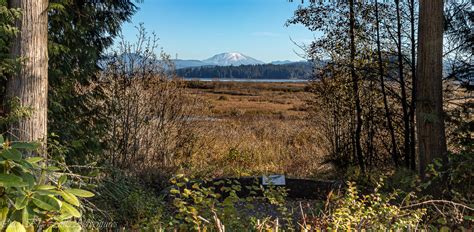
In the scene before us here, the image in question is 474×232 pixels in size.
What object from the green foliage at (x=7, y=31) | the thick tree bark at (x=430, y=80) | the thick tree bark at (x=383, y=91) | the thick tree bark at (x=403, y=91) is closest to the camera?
the green foliage at (x=7, y=31)

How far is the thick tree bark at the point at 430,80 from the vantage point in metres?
4.75

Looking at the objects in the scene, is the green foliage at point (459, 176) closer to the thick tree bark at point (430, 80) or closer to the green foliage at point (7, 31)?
the thick tree bark at point (430, 80)

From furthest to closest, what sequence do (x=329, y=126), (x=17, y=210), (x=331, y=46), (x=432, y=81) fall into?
(x=329, y=126), (x=331, y=46), (x=432, y=81), (x=17, y=210)

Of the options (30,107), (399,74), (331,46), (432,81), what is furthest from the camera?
(331,46)

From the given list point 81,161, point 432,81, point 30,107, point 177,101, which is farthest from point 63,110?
point 432,81

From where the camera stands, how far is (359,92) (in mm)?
7039

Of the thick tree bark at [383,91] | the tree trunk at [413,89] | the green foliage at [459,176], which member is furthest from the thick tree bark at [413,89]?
the green foliage at [459,176]

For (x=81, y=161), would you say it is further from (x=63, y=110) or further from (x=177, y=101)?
(x=177, y=101)

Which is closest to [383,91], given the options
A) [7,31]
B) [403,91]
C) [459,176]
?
[403,91]

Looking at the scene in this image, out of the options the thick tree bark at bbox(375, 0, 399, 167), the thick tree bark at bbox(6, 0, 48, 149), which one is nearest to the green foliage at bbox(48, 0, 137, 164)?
the thick tree bark at bbox(6, 0, 48, 149)

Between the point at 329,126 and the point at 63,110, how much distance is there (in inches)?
191

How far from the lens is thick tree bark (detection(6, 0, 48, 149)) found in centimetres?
394

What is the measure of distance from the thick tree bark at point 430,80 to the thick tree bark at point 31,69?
4.19 metres

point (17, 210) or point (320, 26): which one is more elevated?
point (320, 26)
